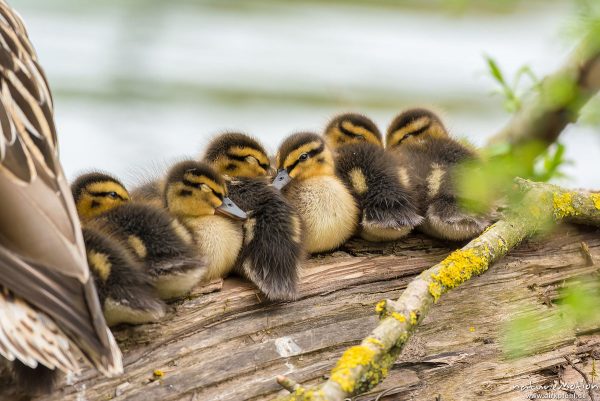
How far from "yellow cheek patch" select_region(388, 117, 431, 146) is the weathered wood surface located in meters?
0.60

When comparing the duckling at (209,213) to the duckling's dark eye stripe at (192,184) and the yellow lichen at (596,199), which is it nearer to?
the duckling's dark eye stripe at (192,184)

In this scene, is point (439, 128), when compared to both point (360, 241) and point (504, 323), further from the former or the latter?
point (504, 323)

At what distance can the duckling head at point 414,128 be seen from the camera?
12.1ft

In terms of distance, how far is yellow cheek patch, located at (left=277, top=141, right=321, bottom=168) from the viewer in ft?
10.6

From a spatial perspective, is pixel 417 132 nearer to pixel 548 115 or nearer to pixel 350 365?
pixel 548 115

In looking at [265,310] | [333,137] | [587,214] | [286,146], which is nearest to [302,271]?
[265,310]

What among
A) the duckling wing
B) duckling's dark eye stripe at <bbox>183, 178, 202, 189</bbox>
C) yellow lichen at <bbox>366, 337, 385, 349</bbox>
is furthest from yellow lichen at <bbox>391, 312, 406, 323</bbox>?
duckling's dark eye stripe at <bbox>183, 178, 202, 189</bbox>

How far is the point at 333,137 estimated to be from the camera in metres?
3.73

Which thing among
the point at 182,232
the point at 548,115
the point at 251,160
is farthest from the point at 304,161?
the point at 548,115

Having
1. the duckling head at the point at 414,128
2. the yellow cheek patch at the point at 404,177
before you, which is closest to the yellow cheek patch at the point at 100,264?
the yellow cheek patch at the point at 404,177

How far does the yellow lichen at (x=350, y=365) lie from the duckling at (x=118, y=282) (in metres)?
0.64

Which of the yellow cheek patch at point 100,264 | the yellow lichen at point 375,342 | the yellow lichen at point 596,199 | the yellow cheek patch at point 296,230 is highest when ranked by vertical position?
the yellow cheek patch at point 100,264

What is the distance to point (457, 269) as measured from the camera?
2.84 m

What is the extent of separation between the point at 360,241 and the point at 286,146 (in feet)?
1.53
